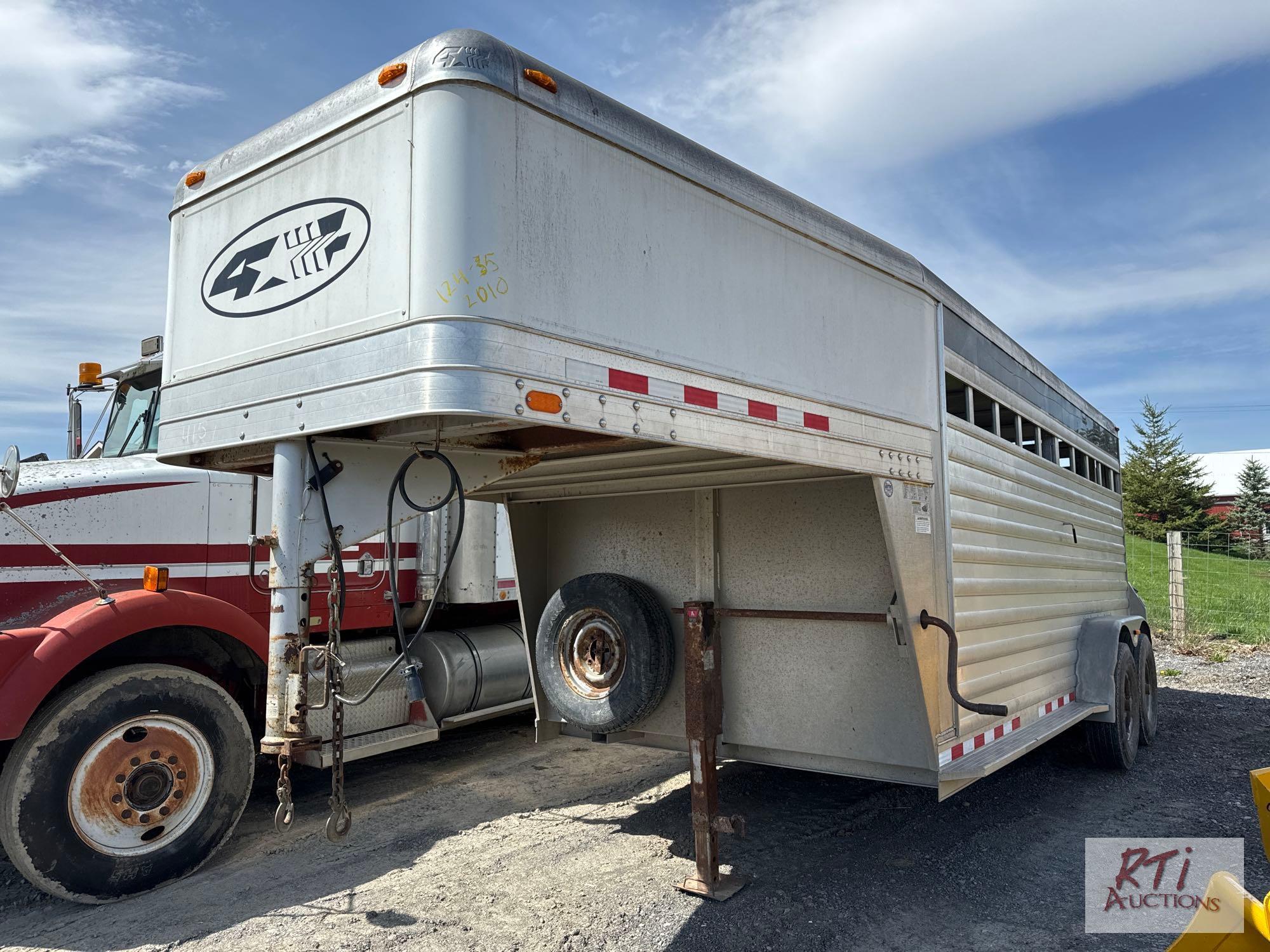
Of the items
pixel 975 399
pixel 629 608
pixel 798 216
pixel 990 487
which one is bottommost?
pixel 629 608

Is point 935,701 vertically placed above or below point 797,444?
below

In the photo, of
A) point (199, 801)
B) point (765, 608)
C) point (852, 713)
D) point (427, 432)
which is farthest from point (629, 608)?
point (199, 801)

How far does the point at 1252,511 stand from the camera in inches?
1335

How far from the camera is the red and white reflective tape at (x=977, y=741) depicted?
422 cm

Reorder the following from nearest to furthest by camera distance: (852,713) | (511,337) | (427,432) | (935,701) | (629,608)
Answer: (511,337), (427,432), (935,701), (852,713), (629,608)

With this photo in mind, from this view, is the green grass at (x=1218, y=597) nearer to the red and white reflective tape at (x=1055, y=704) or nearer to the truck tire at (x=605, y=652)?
the red and white reflective tape at (x=1055, y=704)

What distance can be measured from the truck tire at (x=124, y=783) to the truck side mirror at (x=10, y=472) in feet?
3.16

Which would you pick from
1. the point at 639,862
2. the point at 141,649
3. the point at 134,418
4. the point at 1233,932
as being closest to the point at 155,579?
the point at 141,649

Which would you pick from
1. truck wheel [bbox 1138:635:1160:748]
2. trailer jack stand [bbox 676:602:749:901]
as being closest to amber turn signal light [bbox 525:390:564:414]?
trailer jack stand [bbox 676:602:749:901]

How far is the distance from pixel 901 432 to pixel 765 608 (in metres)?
1.15

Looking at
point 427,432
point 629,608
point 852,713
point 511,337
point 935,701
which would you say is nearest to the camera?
point 511,337

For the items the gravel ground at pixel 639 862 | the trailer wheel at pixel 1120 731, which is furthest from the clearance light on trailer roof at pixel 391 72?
the trailer wheel at pixel 1120 731

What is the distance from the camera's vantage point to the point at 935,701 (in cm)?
416

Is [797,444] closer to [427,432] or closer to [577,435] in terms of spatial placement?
[577,435]
